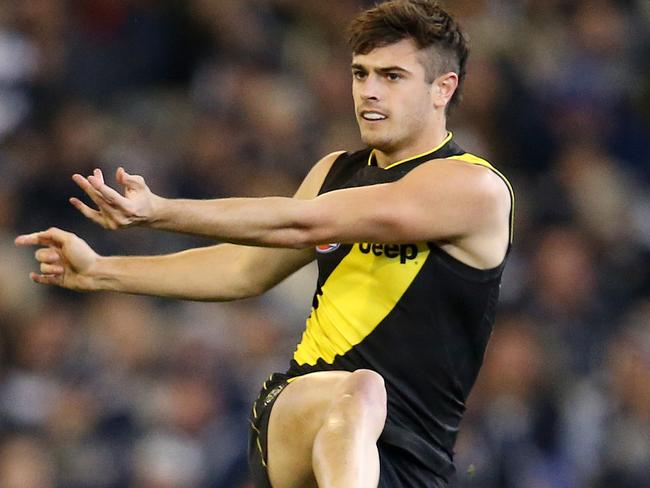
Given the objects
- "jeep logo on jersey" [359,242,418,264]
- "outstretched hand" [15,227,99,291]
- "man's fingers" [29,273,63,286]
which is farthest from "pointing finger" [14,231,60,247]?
"jeep logo on jersey" [359,242,418,264]

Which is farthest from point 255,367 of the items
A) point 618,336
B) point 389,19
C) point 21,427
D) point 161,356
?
point 389,19

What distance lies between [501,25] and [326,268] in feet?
16.4

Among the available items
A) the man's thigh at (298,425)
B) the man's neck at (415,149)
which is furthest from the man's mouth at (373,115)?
the man's thigh at (298,425)

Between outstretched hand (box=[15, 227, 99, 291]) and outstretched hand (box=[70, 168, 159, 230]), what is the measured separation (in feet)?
2.25

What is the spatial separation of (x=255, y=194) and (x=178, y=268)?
350 cm

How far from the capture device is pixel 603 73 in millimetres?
9438

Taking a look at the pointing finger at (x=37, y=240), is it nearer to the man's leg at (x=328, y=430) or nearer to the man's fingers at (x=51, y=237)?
the man's fingers at (x=51, y=237)

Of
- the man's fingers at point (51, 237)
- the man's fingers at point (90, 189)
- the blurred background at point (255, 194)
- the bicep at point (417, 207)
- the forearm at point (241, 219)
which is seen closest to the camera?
the man's fingers at point (90, 189)

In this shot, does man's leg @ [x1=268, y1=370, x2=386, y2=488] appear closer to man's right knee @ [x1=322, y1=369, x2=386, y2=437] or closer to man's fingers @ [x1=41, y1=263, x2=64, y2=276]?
man's right knee @ [x1=322, y1=369, x2=386, y2=437]

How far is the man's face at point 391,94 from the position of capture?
4.91 m

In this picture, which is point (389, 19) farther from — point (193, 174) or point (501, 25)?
point (501, 25)

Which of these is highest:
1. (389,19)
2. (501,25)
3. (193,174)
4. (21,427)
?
(389,19)

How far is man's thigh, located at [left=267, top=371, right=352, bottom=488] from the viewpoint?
4734 mm

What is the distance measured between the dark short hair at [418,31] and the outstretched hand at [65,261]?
1.09 meters
